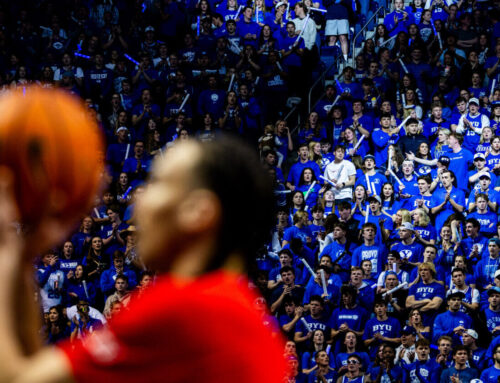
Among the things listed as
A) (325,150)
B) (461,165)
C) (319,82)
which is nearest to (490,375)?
(461,165)

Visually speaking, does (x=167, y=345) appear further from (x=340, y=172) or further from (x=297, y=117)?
(x=297, y=117)

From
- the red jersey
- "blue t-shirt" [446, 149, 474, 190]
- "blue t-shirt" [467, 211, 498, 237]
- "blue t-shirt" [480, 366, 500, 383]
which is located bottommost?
"blue t-shirt" [480, 366, 500, 383]

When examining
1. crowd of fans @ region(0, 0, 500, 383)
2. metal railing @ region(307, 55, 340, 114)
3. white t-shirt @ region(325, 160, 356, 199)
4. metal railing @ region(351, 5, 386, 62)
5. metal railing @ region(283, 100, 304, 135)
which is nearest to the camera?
crowd of fans @ region(0, 0, 500, 383)

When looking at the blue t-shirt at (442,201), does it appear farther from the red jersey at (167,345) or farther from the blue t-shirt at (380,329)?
the red jersey at (167,345)

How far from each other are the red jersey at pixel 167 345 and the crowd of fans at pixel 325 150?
23.2 feet

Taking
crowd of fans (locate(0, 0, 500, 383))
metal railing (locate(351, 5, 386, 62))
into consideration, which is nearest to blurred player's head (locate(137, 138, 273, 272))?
crowd of fans (locate(0, 0, 500, 383))

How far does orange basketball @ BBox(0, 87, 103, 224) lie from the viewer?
1.35 metres

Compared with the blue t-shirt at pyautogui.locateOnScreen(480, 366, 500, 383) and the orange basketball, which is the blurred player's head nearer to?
the orange basketball

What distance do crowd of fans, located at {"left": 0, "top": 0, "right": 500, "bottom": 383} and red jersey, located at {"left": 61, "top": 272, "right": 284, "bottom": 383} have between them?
279 inches

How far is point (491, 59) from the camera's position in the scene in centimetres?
1333

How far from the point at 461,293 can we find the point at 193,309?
8638 millimetres

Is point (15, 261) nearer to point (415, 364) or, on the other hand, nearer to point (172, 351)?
point (172, 351)

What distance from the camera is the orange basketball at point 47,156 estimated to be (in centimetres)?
135

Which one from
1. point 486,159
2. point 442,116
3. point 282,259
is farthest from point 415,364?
point 442,116
